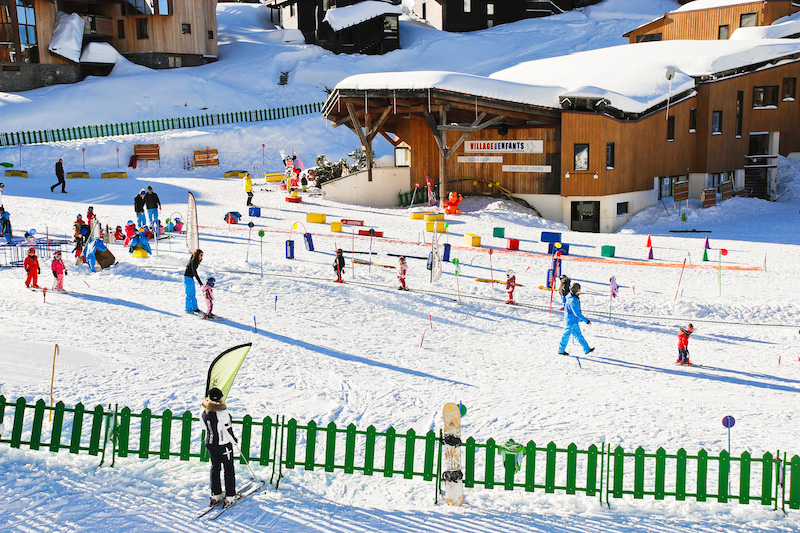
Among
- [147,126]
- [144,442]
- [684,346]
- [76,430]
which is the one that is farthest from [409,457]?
[147,126]

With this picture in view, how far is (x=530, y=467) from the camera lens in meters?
8.16

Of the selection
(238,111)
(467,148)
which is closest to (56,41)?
(238,111)

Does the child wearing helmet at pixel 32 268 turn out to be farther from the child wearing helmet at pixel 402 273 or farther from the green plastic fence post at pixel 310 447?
the green plastic fence post at pixel 310 447

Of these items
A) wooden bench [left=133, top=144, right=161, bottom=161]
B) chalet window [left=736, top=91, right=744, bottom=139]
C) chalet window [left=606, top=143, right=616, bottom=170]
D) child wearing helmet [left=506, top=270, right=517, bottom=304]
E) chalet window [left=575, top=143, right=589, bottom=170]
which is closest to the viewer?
child wearing helmet [left=506, top=270, right=517, bottom=304]

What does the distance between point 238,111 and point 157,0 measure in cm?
986

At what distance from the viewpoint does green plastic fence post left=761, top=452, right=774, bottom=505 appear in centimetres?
789

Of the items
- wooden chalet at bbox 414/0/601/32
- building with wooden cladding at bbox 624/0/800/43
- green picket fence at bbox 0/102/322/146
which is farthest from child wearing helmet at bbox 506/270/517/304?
wooden chalet at bbox 414/0/601/32

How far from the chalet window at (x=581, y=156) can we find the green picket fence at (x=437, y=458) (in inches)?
799

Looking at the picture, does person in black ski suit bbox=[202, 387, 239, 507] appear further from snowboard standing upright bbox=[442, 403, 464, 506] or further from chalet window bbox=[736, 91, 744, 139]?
chalet window bbox=[736, 91, 744, 139]

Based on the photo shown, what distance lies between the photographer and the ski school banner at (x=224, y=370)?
786cm

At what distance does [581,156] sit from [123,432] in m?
23.0

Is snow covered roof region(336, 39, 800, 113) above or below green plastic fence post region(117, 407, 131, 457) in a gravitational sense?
above

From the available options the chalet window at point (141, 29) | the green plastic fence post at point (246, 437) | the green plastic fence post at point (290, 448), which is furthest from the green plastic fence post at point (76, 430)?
the chalet window at point (141, 29)

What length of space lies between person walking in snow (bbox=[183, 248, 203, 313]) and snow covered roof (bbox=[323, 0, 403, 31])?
4183 centimetres
